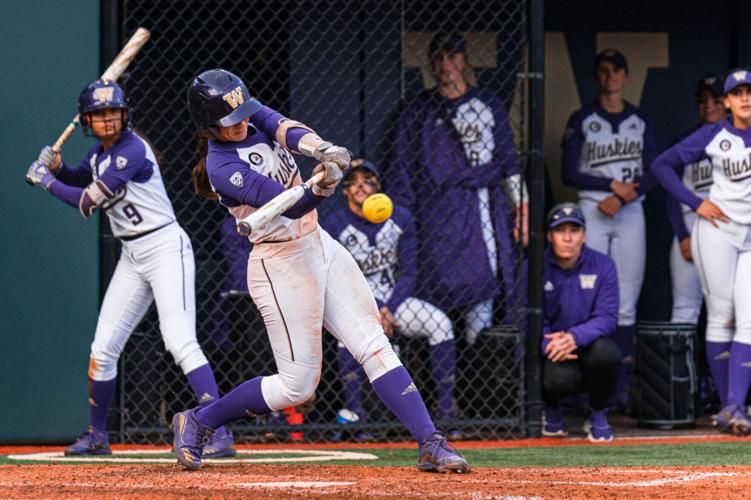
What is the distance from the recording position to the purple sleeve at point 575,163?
732 cm

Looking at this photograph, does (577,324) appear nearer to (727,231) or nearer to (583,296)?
(583,296)

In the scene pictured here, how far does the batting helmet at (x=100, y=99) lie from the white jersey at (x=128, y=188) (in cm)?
17

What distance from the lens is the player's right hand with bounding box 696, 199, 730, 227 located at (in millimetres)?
6395

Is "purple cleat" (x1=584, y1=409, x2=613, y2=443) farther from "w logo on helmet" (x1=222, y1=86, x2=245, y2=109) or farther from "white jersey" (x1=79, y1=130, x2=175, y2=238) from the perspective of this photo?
"w logo on helmet" (x1=222, y1=86, x2=245, y2=109)

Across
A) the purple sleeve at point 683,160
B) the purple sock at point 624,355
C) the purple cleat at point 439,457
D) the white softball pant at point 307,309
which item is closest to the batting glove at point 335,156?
the white softball pant at point 307,309

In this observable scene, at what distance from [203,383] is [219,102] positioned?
1625 mm

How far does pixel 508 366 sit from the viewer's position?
20.9 feet

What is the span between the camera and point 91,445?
5660 mm

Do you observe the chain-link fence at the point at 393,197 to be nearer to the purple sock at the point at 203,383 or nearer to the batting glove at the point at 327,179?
the purple sock at the point at 203,383

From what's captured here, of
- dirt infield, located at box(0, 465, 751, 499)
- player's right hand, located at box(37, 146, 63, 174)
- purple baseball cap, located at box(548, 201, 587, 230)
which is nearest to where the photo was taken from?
dirt infield, located at box(0, 465, 751, 499)

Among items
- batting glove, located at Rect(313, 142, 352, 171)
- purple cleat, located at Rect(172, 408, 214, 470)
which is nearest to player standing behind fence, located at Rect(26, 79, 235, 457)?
purple cleat, located at Rect(172, 408, 214, 470)

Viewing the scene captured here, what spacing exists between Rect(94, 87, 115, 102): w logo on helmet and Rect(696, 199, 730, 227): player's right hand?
2.97 meters

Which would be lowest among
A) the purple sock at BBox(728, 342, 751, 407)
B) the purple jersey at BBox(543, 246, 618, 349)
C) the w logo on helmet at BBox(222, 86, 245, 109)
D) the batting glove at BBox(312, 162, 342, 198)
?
the purple sock at BBox(728, 342, 751, 407)

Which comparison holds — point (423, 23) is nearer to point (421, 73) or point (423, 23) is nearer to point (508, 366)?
point (421, 73)
